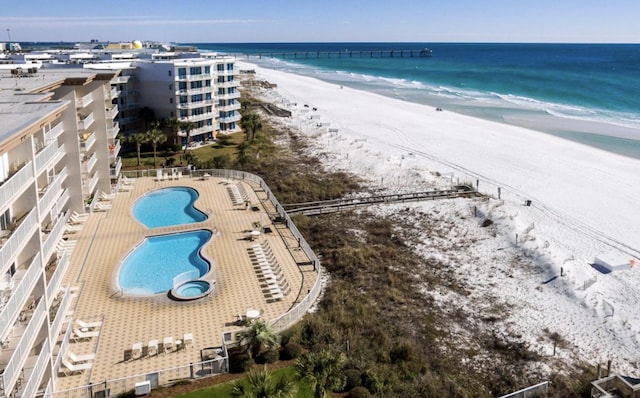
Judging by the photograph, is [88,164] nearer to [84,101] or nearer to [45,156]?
[84,101]

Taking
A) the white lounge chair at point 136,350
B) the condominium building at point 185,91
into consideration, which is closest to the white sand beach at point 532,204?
the condominium building at point 185,91

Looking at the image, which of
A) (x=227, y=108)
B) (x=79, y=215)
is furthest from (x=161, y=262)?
(x=227, y=108)

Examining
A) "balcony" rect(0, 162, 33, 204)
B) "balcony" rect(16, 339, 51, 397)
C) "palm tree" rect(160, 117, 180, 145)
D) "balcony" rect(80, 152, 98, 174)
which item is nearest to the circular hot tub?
"balcony" rect(16, 339, 51, 397)

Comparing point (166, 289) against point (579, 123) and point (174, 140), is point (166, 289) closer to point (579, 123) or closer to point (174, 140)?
point (174, 140)

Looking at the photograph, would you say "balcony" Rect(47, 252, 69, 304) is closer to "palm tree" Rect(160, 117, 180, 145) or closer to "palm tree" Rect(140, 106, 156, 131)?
"palm tree" Rect(160, 117, 180, 145)

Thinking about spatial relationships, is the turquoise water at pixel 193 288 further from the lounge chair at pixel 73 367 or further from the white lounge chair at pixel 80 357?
the lounge chair at pixel 73 367
